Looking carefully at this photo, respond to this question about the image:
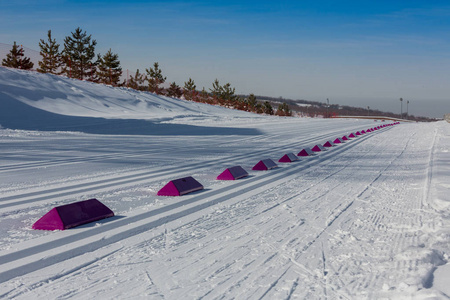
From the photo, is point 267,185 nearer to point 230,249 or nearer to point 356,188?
point 356,188

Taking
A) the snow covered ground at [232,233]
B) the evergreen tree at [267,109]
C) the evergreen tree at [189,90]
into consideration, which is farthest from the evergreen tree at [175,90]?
the snow covered ground at [232,233]

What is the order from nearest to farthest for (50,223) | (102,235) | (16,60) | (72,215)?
(102,235) < (50,223) < (72,215) < (16,60)

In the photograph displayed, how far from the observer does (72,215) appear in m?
5.45

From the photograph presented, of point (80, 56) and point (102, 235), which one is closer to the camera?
point (102, 235)

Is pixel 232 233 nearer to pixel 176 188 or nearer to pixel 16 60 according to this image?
pixel 176 188

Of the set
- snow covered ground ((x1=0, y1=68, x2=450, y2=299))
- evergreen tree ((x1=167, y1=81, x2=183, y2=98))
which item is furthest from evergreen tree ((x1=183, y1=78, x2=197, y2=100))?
snow covered ground ((x1=0, y1=68, x2=450, y2=299))

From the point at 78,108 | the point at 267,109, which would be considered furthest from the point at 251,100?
the point at 78,108

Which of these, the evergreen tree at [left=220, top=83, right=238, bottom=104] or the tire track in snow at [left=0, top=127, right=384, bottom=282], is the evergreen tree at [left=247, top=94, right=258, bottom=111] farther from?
the tire track in snow at [left=0, top=127, right=384, bottom=282]

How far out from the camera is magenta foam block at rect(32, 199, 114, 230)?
526 centimetres

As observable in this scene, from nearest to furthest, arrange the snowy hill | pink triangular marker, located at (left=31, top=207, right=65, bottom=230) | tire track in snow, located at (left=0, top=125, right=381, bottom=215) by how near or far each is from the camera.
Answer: pink triangular marker, located at (left=31, top=207, right=65, bottom=230)
tire track in snow, located at (left=0, top=125, right=381, bottom=215)
the snowy hill

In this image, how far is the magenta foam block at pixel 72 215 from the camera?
207 inches

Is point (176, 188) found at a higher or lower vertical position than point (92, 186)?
higher

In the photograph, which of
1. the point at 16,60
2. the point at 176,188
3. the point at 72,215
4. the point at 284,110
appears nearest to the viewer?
the point at 72,215

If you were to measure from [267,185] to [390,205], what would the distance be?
2516 mm
